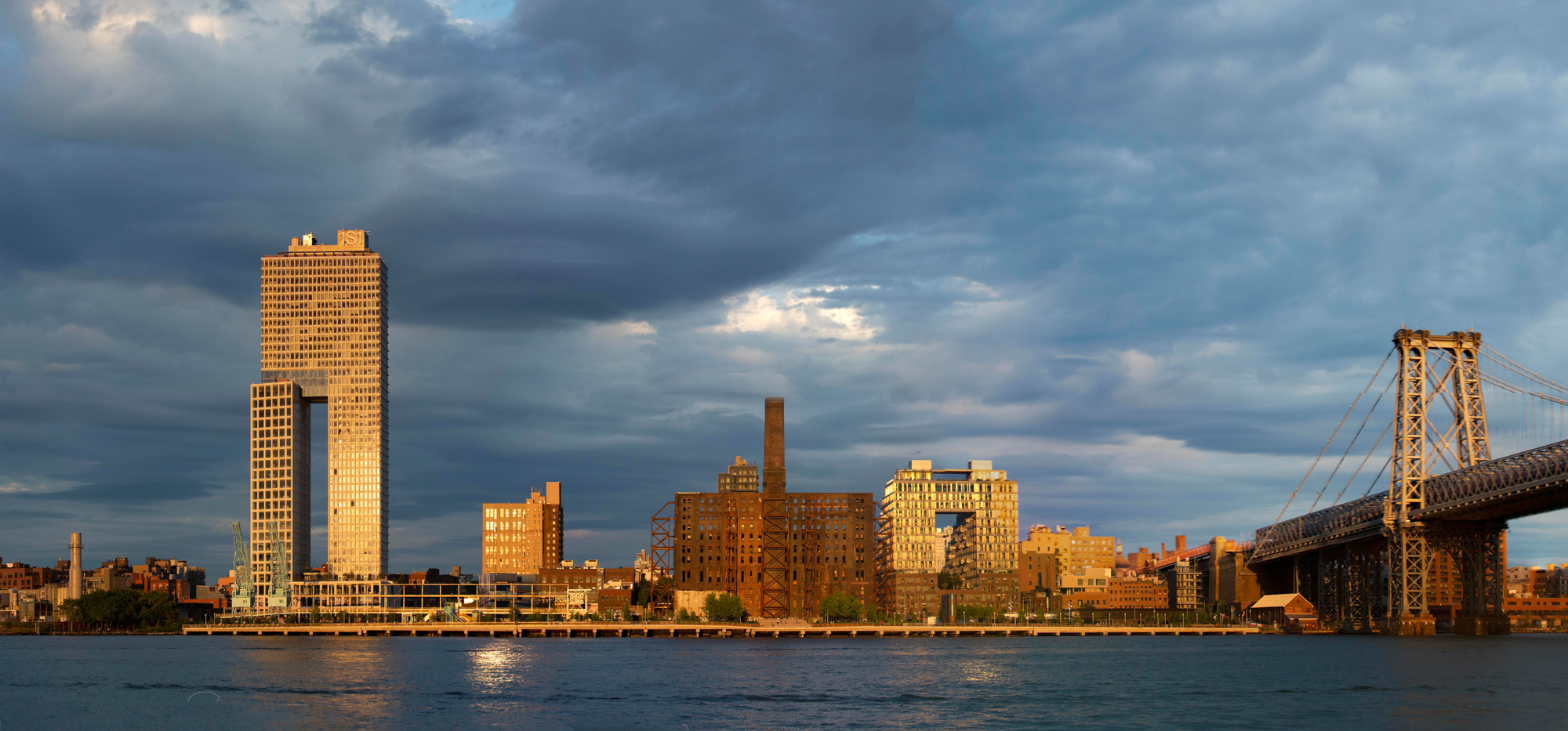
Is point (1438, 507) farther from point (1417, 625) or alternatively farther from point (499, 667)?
point (499, 667)

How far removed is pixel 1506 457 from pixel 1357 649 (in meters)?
26.1

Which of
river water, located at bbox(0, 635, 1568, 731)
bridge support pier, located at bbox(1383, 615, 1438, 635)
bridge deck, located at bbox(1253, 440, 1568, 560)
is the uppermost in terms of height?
bridge deck, located at bbox(1253, 440, 1568, 560)

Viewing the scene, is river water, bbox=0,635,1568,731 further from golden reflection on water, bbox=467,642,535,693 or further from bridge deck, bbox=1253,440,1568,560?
bridge deck, bbox=1253,440,1568,560

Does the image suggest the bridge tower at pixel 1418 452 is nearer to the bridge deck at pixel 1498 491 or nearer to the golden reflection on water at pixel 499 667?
the bridge deck at pixel 1498 491

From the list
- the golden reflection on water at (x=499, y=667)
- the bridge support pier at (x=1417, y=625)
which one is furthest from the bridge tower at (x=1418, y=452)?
the golden reflection on water at (x=499, y=667)

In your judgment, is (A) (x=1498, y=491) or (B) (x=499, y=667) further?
(A) (x=1498, y=491)

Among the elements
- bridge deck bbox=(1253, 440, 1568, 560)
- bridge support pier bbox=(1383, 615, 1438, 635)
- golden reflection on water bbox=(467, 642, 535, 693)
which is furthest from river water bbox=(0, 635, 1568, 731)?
bridge deck bbox=(1253, 440, 1568, 560)

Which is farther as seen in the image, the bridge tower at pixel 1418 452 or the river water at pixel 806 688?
the bridge tower at pixel 1418 452

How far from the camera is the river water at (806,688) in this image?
241 ft

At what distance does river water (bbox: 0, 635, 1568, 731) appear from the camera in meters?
73.6

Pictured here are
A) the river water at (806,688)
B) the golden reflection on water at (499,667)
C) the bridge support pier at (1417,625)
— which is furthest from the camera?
the bridge support pier at (1417,625)

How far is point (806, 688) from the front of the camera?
9469 centimetres

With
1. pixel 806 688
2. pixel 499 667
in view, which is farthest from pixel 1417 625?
pixel 499 667

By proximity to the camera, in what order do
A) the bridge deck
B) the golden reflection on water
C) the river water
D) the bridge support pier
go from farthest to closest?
the bridge support pier
the bridge deck
the golden reflection on water
the river water
